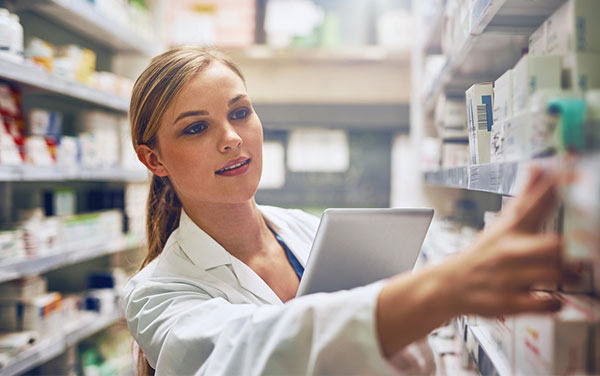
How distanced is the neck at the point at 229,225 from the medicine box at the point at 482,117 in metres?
0.69

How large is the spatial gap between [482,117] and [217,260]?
781 mm

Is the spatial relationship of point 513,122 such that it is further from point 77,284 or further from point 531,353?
point 77,284

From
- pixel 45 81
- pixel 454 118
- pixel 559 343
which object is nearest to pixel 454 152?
pixel 454 118

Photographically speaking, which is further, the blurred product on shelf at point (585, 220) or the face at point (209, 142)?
the face at point (209, 142)

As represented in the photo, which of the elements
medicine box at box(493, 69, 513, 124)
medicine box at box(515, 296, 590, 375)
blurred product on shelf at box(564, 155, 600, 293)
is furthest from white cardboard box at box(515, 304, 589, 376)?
medicine box at box(493, 69, 513, 124)

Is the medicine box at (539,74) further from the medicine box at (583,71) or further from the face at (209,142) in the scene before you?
the face at (209,142)

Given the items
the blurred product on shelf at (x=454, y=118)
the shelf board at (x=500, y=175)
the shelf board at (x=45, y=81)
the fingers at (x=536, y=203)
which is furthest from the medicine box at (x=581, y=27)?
the shelf board at (x=45, y=81)

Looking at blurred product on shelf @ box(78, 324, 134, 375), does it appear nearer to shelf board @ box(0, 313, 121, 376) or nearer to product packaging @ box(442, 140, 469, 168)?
shelf board @ box(0, 313, 121, 376)

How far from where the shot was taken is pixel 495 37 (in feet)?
4.34

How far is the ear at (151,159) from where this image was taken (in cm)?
139

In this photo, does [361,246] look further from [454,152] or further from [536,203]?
[454,152]

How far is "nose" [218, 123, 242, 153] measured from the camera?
1232 millimetres

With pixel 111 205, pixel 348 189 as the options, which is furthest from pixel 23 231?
pixel 348 189

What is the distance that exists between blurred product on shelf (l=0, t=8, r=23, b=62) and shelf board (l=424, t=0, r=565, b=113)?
5.79 feet
